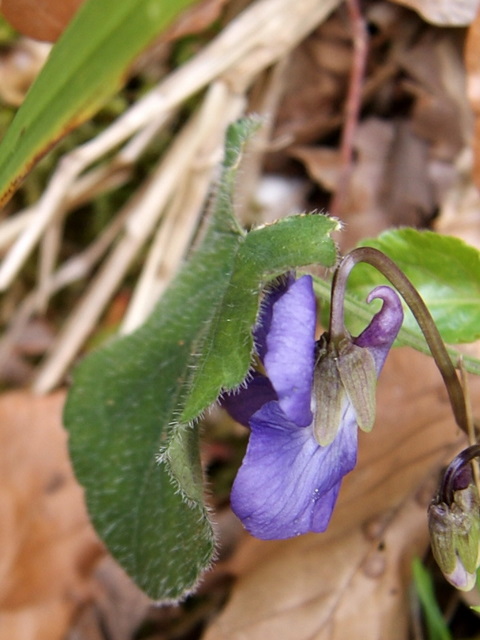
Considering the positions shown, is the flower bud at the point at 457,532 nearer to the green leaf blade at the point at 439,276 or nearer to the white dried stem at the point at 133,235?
the green leaf blade at the point at 439,276

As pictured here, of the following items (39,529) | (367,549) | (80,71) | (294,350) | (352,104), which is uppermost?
(80,71)

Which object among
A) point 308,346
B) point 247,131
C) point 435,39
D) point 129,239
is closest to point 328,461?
point 308,346

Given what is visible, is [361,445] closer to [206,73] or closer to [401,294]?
[401,294]

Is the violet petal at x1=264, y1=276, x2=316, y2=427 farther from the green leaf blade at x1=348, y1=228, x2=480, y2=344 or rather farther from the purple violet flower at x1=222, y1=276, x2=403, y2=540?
the green leaf blade at x1=348, y1=228, x2=480, y2=344

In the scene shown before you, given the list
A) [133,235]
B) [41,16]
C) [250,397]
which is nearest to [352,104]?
[133,235]

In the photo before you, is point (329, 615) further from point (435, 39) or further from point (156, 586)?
point (435, 39)

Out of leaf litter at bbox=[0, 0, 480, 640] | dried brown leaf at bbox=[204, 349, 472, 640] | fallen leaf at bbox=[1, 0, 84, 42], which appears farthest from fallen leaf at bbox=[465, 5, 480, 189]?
fallen leaf at bbox=[1, 0, 84, 42]
